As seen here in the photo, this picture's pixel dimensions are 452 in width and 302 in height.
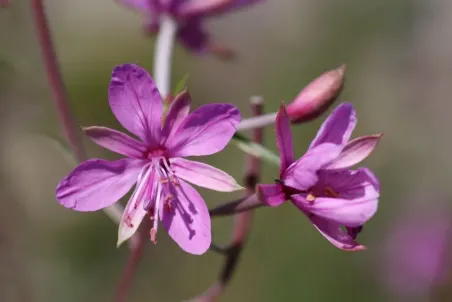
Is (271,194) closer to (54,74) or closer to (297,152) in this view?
(54,74)

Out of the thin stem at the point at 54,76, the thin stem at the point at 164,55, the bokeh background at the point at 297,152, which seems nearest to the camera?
the thin stem at the point at 54,76

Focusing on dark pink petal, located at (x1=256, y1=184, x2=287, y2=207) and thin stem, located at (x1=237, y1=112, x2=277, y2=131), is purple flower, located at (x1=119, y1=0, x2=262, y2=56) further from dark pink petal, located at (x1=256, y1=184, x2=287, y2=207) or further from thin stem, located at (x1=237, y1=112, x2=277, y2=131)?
dark pink petal, located at (x1=256, y1=184, x2=287, y2=207)

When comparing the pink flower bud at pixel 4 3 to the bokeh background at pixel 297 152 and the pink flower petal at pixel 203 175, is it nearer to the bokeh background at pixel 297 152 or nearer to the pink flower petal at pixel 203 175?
the pink flower petal at pixel 203 175

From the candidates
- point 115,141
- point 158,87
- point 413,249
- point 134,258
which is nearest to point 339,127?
point 115,141

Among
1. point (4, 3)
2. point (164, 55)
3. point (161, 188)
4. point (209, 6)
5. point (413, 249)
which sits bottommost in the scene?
point (413, 249)


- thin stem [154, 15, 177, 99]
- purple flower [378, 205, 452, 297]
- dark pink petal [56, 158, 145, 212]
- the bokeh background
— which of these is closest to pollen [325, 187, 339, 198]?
dark pink petal [56, 158, 145, 212]

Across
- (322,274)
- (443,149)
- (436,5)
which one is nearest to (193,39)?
(322,274)

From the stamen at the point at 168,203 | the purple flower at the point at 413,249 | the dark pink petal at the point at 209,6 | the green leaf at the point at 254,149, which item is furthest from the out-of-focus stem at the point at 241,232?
the purple flower at the point at 413,249

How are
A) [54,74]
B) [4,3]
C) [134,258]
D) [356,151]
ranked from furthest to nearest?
[134,258] < [54,74] < [4,3] < [356,151]

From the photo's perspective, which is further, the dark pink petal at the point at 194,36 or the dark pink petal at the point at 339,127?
the dark pink petal at the point at 194,36
